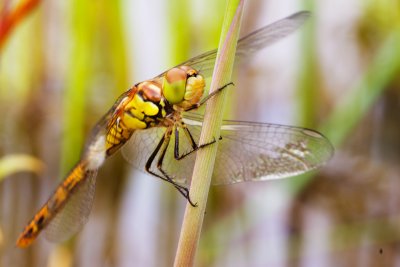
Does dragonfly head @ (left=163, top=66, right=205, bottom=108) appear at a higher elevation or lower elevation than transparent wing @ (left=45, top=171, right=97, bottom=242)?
higher

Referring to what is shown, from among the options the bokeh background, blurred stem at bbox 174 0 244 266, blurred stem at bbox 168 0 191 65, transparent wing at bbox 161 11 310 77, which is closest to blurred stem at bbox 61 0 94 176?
the bokeh background

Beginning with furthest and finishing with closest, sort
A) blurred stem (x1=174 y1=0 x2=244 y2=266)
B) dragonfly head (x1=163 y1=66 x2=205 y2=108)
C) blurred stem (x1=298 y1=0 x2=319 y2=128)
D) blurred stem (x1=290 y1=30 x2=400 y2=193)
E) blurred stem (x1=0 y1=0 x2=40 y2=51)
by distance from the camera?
blurred stem (x1=298 y1=0 x2=319 y2=128) → blurred stem (x1=290 y1=30 x2=400 y2=193) → blurred stem (x1=0 y1=0 x2=40 y2=51) → dragonfly head (x1=163 y1=66 x2=205 y2=108) → blurred stem (x1=174 y1=0 x2=244 y2=266)

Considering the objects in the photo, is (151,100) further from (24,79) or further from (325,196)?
(24,79)

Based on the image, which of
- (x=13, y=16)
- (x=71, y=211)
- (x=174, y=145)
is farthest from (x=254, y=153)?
(x=13, y=16)

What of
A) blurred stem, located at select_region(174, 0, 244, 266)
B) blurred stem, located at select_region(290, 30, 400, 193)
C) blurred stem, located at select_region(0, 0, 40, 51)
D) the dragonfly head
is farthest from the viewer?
blurred stem, located at select_region(290, 30, 400, 193)

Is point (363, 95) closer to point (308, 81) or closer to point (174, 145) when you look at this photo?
point (308, 81)

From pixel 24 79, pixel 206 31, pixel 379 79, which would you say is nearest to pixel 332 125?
pixel 379 79

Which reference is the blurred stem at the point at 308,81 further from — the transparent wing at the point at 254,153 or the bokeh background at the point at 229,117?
the transparent wing at the point at 254,153

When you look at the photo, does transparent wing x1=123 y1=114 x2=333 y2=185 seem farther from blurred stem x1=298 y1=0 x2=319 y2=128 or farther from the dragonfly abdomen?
blurred stem x1=298 y1=0 x2=319 y2=128
